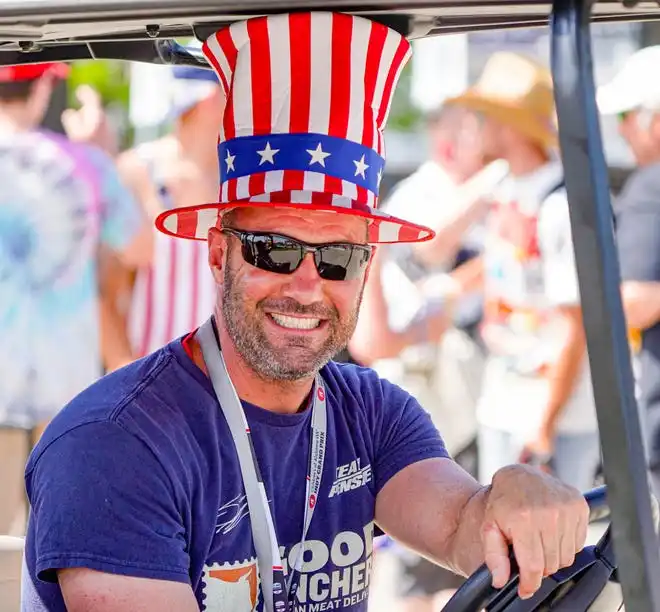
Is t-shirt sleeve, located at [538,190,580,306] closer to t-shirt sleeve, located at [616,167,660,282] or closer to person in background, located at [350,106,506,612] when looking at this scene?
t-shirt sleeve, located at [616,167,660,282]

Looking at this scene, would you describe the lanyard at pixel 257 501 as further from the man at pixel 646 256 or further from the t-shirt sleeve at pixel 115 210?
the t-shirt sleeve at pixel 115 210

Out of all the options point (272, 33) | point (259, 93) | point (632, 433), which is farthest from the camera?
point (259, 93)

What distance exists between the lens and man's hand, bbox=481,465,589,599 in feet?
6.06

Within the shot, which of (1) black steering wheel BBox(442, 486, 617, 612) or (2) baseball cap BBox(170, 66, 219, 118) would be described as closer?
(1) black steering wheel BBox(442, 486, 617, 612)

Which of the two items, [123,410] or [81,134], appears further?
[81,134]

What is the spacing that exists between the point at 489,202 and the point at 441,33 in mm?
2207

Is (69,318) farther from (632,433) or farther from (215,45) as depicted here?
(632,433)

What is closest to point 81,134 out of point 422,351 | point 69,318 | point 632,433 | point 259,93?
point 69,318

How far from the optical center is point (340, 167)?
82.7 inches

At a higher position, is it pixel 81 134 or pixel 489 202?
pixel 81 134

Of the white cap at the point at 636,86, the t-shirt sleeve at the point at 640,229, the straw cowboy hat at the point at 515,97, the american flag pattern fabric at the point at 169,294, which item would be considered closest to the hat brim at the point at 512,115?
the straw cowboy hat at the point at 515,97

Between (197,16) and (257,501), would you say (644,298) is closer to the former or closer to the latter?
(257,501)

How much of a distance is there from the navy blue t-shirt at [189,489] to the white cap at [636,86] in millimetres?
1855

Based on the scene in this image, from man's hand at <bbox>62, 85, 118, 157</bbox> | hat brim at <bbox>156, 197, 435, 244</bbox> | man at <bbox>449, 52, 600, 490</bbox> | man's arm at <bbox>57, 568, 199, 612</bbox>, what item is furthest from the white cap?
man's arm at <bbox>57, 568, 199, 612</bbox>
